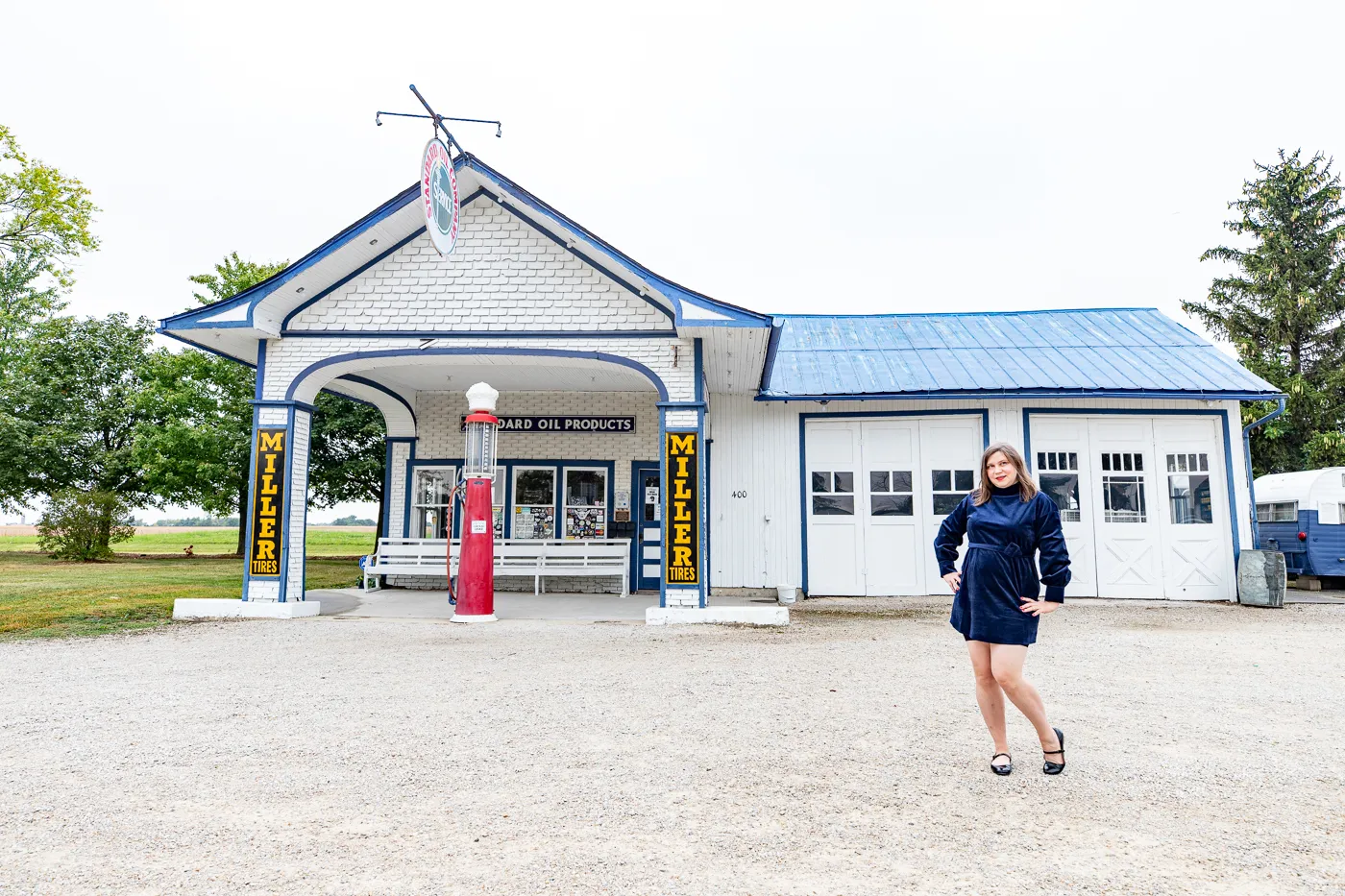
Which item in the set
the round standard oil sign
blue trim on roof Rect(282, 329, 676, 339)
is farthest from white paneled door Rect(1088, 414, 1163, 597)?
the round standard oil sign

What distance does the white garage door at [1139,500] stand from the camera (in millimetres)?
12289

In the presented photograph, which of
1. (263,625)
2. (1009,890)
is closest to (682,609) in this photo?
(263,625)

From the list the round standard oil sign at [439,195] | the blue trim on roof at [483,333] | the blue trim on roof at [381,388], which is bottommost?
the blue trim on roof at [381,388]

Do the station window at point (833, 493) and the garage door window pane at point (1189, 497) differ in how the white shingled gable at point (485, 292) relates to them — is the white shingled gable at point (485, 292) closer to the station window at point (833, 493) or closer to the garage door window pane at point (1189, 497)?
the station window at point (833, 493)

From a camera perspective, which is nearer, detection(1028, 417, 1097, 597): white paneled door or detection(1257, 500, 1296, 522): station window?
detection(1028, 417, 1097, 597): white paneled door

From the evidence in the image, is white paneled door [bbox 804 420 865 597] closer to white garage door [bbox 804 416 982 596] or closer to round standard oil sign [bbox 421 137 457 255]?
white garage door [bbox 804 416 982 596]

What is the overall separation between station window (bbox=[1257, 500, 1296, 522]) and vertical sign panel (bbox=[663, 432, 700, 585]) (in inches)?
474

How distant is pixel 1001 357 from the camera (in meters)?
13.7

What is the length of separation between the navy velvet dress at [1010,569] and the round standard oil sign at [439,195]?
23.6ft

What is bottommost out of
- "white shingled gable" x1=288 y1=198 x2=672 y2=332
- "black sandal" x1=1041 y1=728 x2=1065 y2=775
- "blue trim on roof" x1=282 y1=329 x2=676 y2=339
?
"black sandal" x1=1041 y1=728 x2=1065 y2=775

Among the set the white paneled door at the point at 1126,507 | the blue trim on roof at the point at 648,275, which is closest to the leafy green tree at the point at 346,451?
the blue trim on roof at the point at 648,275

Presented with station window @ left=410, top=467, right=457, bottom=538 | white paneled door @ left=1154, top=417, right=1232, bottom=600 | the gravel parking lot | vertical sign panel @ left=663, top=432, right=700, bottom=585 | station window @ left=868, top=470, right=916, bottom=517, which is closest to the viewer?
the gravel parking lot

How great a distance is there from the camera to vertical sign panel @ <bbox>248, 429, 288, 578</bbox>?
10.0 m

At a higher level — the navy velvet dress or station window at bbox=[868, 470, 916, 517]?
station window at bbox=[868, 470, 916, 517]
